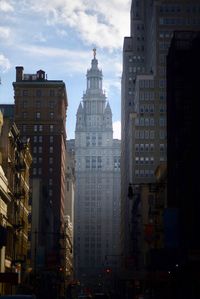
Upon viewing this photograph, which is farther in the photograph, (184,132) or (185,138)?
Answer: (184,132)

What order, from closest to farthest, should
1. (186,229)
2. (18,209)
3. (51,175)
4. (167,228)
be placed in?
(167,228), (186,229), (18,209), (51,175)

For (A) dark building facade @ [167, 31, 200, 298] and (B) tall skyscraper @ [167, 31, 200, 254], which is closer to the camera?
(A) dark building facade @ [167, 31, 200, 298]

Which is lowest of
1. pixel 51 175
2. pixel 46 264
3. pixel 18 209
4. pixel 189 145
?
pixel 46 264

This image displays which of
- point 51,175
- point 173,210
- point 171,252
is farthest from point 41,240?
point 173,210

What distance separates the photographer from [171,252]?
294 ft

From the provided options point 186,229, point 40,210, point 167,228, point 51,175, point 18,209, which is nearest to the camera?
point 167,228

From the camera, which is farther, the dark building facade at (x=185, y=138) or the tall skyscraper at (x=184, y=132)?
the tall skyscraper at (x=184, y=132)

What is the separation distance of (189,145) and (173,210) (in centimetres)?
2696

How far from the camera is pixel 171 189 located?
102m

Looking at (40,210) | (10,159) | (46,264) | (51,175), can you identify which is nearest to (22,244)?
(46,264)

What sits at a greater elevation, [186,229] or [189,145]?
[189,145]

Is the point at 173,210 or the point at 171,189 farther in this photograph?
the point at 171,189

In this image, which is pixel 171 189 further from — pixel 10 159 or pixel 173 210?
pixel 173 210

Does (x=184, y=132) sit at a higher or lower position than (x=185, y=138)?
higher
